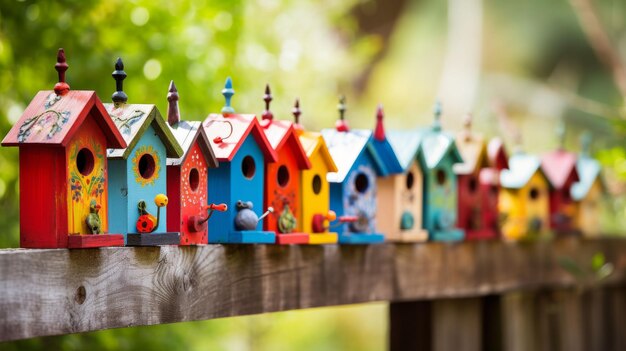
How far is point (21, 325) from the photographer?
240 cm

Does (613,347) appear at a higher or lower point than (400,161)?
lower

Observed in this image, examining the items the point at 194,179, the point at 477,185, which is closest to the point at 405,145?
the point at 477,185

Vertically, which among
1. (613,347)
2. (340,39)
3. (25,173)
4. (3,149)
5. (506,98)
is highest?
(340,39)

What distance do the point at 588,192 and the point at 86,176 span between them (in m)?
3.58

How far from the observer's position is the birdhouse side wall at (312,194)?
3619mm

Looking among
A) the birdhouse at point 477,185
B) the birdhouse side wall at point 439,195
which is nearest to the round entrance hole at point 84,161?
the birdhouse side wall at point 439,195

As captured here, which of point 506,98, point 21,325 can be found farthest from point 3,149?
point 506,98

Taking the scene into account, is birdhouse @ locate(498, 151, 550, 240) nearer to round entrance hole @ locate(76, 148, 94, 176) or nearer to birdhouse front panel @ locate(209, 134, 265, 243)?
birdhouse front panel @ locate(209, 134, 265, 243)

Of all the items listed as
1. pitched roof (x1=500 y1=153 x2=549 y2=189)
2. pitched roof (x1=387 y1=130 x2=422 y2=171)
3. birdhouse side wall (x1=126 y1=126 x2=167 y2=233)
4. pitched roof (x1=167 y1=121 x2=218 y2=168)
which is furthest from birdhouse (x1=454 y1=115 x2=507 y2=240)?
birdhouse side wall (x1=126 y1=126 x2=167 y2=233)

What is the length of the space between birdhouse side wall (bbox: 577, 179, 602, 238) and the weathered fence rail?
9 centimetres

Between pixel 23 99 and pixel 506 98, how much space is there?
6.38 meters

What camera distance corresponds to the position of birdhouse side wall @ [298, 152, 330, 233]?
11.9ft

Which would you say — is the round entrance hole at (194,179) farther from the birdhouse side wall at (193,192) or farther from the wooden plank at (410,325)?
the wooden plank at (410,325)

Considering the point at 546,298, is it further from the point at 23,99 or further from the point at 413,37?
the point at 413,37
